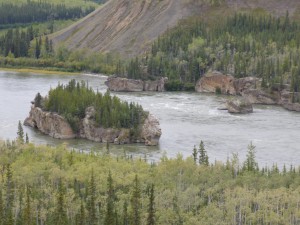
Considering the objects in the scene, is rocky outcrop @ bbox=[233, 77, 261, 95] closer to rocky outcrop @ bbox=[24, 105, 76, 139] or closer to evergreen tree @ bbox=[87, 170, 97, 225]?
rocky outcrop @ bbox=[24, 105, 76, 139]

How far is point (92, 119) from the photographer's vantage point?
13925 centimetres

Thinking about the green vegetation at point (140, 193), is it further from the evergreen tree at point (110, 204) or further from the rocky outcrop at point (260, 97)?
the rocky outcrop at point (260, 97)

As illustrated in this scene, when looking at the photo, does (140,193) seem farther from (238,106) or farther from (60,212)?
(238,106)

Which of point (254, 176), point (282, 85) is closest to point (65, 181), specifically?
point (254, 176)

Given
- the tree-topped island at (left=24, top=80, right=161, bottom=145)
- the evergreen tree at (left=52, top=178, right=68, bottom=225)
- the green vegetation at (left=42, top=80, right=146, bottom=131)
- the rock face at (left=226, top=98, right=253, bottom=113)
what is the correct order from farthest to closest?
the rock face at (left=226, top=98, right=253, bottom=113), the green vegetation at (left=42, top=80, right=146, bottom=131), the tree-topped island at (left=24, top=80, right=161, bottom=145), the evergreen tree at (left=52, top=178, right=68, bottom=225)

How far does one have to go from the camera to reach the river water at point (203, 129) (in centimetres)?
12606

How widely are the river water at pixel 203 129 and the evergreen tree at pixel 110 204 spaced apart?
29.4 m

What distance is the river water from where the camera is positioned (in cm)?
12606

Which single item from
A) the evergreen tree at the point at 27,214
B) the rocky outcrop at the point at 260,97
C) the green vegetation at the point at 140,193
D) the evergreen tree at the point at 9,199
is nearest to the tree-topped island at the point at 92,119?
the green vegetation at the point at 140,193

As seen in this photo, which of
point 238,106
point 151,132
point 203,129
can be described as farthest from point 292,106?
point 151,132

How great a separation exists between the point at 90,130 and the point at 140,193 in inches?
1924

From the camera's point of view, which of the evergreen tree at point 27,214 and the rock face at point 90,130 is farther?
the rock face at point 90,130

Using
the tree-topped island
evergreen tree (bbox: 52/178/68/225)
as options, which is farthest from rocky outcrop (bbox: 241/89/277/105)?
evergreen tree (bbox: 52/178/68/225)

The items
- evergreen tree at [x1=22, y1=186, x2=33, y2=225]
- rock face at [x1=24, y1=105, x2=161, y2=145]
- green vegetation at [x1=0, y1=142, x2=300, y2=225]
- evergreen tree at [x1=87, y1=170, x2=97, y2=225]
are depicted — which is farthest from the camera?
rock face at [x1=24, y1=105, x2=161, y2=145]
